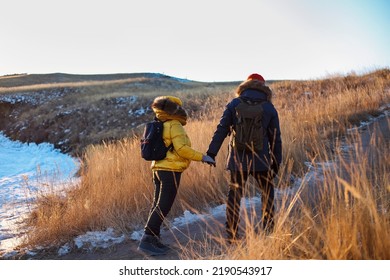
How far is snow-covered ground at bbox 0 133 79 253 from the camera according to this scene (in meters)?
5.02

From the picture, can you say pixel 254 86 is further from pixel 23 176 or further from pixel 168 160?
pixel 23 176

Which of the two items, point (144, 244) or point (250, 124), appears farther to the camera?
point (144, 244)

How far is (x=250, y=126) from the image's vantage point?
308 cm

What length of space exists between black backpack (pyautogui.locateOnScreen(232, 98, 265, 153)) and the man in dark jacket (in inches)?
2.3

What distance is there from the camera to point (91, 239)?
3.95 meters

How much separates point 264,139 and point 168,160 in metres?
0.86

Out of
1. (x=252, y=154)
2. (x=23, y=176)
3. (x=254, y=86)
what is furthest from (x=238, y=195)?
(x=23, y=176)

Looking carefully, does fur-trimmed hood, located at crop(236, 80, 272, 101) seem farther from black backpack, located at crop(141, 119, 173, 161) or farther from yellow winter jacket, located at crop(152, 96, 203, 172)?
black backpack, located at crop(141, 119, 173, 161)

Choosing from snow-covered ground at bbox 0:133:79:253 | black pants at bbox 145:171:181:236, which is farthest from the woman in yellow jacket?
snow-covered ground at bbox 0:133:79:253

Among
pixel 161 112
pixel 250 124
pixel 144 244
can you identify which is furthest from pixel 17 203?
pixel 250 124

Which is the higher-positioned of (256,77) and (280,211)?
(256,77)
